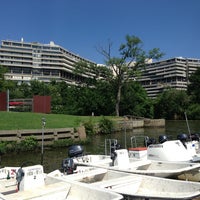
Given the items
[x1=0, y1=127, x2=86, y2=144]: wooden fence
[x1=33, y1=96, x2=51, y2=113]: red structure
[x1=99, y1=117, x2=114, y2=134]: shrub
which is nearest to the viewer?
[x1=0, y1=127, x2=86, y2=144]: wooden fence

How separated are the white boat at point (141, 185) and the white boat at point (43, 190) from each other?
33cm

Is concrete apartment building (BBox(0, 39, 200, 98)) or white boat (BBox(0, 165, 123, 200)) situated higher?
concrete apartment building (BBox(0, 39, 200, 98))

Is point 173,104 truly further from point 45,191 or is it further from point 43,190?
point 45,191

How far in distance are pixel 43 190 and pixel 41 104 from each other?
37.3 m

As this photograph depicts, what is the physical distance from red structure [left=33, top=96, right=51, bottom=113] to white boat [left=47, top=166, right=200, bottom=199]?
33.8 meters

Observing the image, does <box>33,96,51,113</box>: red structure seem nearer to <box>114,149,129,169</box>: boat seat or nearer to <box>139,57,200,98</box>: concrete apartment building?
<box>114,149,129,169</box>: boat seat

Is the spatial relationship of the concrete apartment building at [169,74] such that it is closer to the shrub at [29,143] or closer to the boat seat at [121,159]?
the shrub at [29,143]

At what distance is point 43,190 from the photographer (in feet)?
30.5

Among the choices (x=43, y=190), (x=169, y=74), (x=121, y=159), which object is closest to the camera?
(x=43, y=190)

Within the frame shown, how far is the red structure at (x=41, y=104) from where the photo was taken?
4538cm

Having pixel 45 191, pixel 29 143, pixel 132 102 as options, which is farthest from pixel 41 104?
pixel 45 191

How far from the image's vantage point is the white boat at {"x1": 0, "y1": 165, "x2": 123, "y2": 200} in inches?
351

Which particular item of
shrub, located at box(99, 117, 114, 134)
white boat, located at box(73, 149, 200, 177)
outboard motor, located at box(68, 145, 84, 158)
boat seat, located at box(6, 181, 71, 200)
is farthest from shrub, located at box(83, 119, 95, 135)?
boat seat, located at box(6, 181, 71, 200)

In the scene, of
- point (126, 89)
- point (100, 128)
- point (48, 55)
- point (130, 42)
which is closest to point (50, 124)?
point (100, 128)
